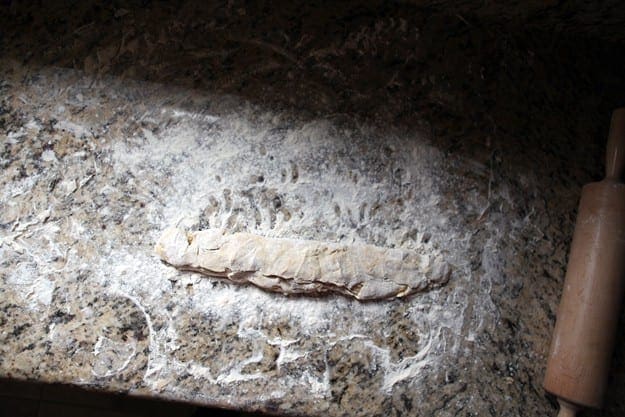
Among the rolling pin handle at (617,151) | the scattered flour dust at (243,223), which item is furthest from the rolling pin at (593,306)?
the scattered flour dust at (243,223)

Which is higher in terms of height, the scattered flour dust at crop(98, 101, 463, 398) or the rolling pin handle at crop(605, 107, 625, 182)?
the rolling pin handle at crop(605, 107, 625, 182)

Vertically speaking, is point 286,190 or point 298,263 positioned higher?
point 286,190

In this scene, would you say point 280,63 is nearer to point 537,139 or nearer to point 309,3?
point 309,3

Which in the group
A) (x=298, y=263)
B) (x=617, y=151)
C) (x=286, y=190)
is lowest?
(x=298, y=263)

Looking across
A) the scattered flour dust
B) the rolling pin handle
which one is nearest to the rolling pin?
the rolling pin handle

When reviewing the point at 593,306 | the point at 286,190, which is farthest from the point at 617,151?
the point at 286,190

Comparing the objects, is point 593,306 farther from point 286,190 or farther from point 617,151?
point 286,190

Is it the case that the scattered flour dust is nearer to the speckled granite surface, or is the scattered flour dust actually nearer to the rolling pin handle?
the speckled granite surface
